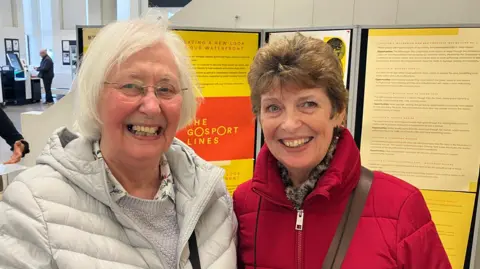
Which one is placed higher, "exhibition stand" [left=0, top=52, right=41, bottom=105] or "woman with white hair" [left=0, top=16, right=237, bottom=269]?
"woman with white hair" [left=0, top=16, right=237, bottom=269]

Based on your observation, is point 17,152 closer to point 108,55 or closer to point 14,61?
point 108,55

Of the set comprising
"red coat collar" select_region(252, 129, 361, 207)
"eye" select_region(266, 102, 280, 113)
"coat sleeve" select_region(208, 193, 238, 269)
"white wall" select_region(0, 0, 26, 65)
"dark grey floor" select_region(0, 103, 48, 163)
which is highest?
"white wall" select_region(0, 0, 26, 65)

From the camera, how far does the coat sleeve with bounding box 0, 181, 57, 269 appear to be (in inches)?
42.4

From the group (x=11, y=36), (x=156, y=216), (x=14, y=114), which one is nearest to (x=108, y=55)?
(x=156, y=216)

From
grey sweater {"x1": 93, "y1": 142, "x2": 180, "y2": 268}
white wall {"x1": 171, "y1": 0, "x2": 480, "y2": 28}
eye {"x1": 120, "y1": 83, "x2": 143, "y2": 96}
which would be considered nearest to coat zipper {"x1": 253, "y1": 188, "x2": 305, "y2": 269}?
grey sweater {"x1": 93, "y1": 142, "x2": 180, "y2": 268}

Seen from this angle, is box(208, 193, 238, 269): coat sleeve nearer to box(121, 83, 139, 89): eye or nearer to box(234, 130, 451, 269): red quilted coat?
box(234, 130, 451, 269): red quilted coat

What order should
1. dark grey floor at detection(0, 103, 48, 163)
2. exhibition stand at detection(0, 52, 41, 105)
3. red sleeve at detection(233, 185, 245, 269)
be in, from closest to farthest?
1. red sleeve at detection(233, 185, 245, 269)
2. dark grey floor at detection(0, 103, 48, 163)
3. exhibition stand at detection(0, 52, 41, 105)

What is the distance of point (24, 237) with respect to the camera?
3.60 ft

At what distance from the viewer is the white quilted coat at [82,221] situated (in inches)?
43.3

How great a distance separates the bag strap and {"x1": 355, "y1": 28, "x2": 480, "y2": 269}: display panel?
1902 mm

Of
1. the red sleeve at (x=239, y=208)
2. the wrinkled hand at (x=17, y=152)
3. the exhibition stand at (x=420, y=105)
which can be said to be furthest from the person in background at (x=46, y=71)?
the red sleeve at (x=239, y=208)

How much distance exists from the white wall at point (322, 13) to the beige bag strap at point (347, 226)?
7.01 feet

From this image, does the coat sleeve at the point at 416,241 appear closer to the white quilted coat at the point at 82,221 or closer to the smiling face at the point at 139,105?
the white quilted coat at the point at 82,221

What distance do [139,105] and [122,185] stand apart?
0.27 m
